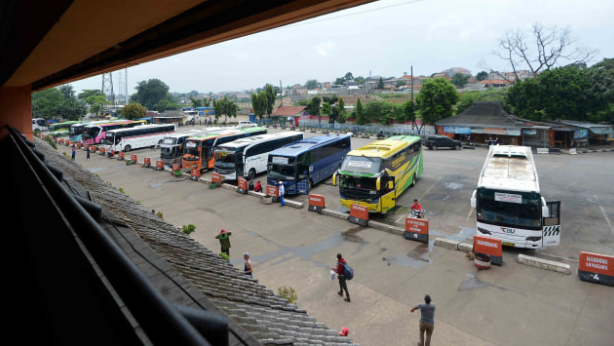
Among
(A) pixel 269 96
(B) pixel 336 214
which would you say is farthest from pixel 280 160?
(A) pixel 269 96

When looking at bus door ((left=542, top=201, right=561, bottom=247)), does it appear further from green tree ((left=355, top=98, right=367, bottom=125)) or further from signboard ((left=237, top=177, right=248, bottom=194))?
green tree ((left=355, top=98, right=367, bottom=125))

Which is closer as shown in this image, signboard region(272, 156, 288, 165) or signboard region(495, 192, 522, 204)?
signboard region(495, 192, 522, 204)

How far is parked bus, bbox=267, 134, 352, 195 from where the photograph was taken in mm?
16938

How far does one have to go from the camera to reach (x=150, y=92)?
326ft

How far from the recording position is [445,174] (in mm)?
20266

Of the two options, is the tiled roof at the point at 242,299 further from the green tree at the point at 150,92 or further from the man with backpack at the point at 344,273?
the green tree at the point at 150,92

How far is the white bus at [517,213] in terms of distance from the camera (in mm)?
9898

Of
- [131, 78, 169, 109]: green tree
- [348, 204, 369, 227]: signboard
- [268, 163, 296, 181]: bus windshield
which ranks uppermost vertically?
[131, 78, 169, 109]: green tree

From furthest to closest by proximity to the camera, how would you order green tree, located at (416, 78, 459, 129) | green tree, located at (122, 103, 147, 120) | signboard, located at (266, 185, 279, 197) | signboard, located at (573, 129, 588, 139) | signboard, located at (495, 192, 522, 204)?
1. green tree, located at (122, 103, 147, 120)
2. green tree, located at (416, 78, 459, 129)
3. signboard, located at (573, 129, 588, 139)
4. signboard, located at (266, 185, 279, 197)
5. signboard, located at (495, 192, 522, 204)

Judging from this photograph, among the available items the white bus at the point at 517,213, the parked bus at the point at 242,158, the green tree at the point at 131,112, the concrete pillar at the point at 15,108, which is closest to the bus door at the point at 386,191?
the white bus at the point at 517,213

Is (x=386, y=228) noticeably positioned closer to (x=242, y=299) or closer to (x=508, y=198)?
(x=508, y=198)

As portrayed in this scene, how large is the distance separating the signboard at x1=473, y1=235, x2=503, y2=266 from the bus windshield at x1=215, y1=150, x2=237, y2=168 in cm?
1331

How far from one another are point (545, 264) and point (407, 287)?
3790mm

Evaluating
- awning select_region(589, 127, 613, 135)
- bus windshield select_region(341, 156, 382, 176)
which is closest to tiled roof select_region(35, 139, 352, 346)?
bus windshield select_region(341, 156, 382, 176)
